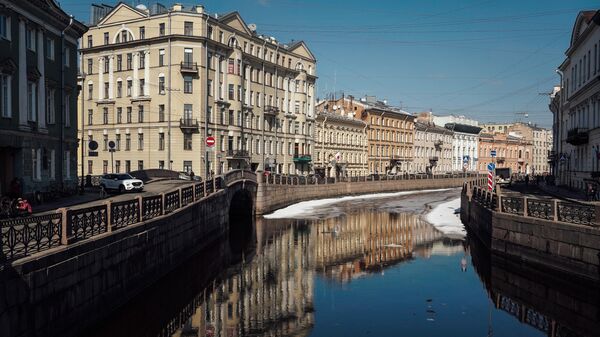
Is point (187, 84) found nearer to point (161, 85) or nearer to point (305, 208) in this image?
point (161, 85)

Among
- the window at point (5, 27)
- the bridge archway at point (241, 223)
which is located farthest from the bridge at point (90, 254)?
the window at point (5, 27)

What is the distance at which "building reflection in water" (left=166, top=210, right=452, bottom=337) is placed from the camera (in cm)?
1753

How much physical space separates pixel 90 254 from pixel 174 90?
148ft

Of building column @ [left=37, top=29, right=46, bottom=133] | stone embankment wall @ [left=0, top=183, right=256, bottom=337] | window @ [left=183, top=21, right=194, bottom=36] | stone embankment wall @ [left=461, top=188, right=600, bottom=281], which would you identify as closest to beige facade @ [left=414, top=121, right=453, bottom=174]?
window @ [left=183, top=21, right=194, bottom=36]

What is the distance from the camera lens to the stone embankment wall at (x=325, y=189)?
5109 cm

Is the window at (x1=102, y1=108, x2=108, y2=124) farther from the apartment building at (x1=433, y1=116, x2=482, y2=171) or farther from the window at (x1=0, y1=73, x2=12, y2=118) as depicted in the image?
the apartment building at (x1=433, y1=116, x2=482, y2=171)

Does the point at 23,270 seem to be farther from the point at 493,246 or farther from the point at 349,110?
the point at 349,110

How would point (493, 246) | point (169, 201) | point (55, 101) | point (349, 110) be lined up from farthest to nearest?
1. point (349, 110)
2. point (55, 101)
3. point (493, 246)
4. point (169, 201)

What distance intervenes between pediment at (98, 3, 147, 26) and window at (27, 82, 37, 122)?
32.7 metres

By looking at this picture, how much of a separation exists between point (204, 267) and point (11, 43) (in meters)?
13.6

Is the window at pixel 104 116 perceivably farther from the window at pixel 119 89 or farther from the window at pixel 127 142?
the window at pixel 127 142

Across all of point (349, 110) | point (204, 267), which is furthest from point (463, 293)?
point (349, 110)

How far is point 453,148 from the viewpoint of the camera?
12319 cm

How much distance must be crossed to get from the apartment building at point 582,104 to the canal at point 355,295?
1680 cm
